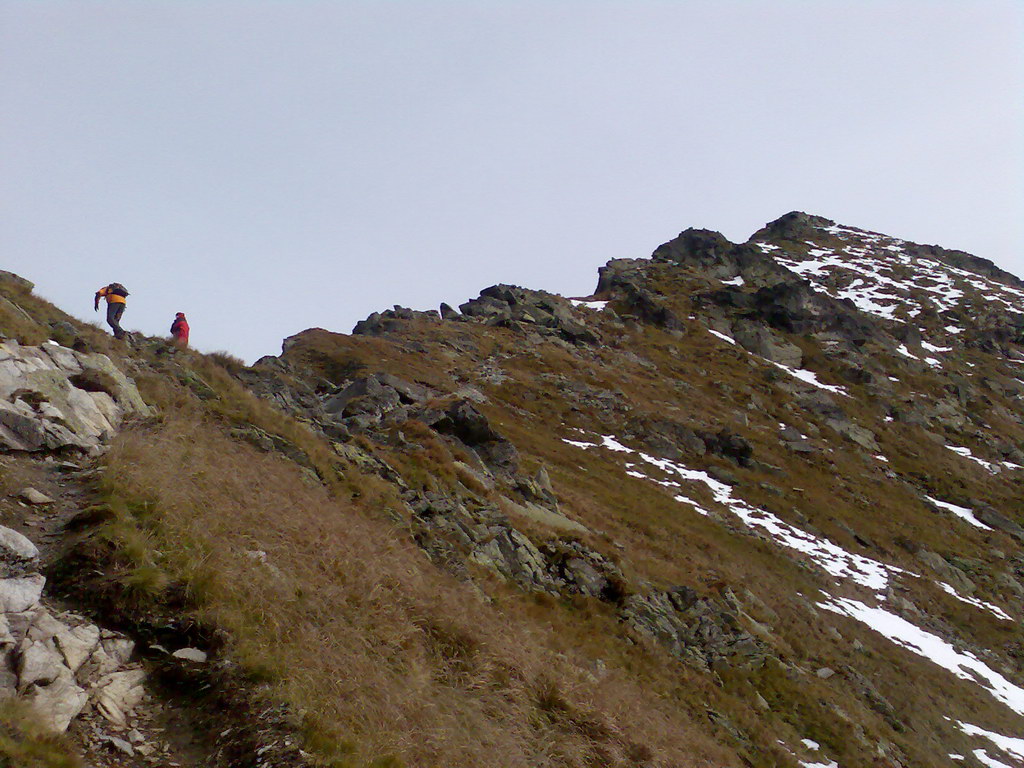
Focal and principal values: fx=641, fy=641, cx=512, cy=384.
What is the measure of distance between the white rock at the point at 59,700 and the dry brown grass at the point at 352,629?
1.37 meters

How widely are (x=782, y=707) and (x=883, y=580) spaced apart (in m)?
19.7

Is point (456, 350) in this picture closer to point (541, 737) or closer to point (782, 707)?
point (782, 707)

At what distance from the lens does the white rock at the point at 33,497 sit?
313 inches

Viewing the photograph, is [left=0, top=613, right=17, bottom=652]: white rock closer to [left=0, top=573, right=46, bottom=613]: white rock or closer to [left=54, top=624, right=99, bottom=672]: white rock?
[left=0, top=573, right=46, bottom=613]: white rock

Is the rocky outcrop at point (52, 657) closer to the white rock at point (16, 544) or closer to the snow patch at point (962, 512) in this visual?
the white rock at point (16, 544)

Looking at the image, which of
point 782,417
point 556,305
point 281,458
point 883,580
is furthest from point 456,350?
point 281,458

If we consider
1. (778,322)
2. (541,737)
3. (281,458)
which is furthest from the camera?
(778,322)

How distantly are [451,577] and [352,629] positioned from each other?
185 inches

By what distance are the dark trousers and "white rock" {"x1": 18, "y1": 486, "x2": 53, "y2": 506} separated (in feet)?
32.2

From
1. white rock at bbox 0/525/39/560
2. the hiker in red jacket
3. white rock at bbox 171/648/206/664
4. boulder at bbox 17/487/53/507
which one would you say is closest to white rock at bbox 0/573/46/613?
white rock at bbox 0/525/39/560

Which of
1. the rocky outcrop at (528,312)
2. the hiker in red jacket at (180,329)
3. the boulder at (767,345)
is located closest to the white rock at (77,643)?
the hiker in red jacket at (180,329)

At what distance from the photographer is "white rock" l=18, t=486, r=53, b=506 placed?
796cm

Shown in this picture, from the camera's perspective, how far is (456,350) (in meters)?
57.9

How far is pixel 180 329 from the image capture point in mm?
19281
